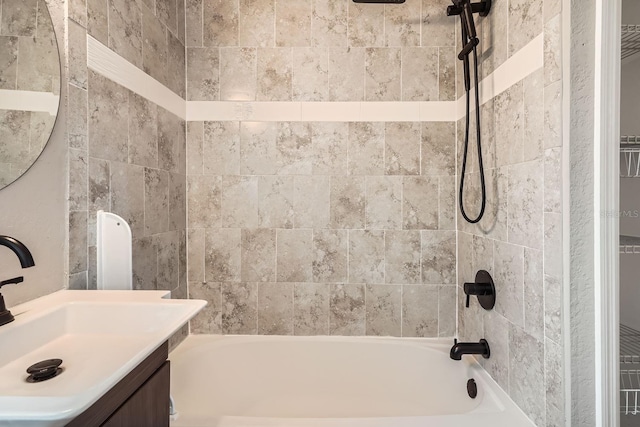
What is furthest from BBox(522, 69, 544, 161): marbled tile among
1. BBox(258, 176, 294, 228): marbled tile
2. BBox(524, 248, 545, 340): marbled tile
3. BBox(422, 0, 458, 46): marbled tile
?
BBox(258, 176, 294, 228): marbled tile

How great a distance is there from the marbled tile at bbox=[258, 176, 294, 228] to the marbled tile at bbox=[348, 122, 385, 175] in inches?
16.0

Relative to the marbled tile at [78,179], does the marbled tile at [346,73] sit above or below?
above

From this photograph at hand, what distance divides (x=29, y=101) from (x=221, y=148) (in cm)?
106

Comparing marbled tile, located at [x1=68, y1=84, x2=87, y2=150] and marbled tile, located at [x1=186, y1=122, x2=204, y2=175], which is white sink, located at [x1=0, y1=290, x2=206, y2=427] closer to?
marbled tile, located at [x1=68, y1=84, x2=87, y2=150]

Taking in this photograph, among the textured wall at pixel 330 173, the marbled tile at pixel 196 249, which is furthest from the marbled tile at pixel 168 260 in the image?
the textured wall at pixel 330 173

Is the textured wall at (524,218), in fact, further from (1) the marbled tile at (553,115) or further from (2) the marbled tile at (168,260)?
(2) the marbled tile at (168,260)

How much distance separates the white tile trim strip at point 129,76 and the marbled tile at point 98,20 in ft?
0.09

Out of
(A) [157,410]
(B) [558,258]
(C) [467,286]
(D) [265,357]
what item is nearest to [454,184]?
(C) [467,286]

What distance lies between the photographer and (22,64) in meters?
1.01

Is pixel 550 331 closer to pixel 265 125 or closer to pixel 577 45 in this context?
pixel 577 45

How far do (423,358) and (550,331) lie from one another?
2.99 ft

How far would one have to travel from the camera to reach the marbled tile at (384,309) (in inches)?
79.5

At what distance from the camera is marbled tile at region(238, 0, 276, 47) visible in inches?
79.1

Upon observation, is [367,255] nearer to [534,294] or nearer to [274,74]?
[534,294]
